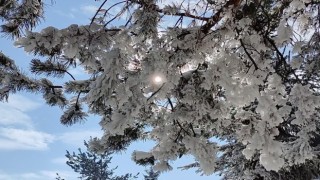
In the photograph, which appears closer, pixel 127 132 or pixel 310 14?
pixel 310 14

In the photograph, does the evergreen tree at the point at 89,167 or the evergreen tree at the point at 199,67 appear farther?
the evergreen tree at the point at 89,167

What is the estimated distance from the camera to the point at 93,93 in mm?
2957

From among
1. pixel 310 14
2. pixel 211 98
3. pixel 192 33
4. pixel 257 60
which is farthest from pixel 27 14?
pixel 310 14

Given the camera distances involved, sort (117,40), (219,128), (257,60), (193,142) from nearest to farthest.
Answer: (117,40), (257,60), (193,142), (219,128)

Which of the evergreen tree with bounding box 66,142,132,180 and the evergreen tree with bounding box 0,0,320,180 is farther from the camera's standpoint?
the evergreen tree with bounding box 66,142,132,180

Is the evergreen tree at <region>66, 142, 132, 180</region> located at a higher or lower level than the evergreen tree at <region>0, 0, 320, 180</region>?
higher

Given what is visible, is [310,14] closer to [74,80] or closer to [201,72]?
[201,72]

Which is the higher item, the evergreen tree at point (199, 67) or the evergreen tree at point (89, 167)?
the evergreen tree at point (89, 167)

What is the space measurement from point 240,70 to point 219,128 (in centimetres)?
85

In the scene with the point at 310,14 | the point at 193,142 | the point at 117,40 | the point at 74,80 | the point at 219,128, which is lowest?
the point at 193,142

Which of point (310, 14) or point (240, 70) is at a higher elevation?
point (310, 14)

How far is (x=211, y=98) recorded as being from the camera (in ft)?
12.5

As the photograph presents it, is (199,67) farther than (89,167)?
No

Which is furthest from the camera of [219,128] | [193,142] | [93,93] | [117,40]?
[219,128]
